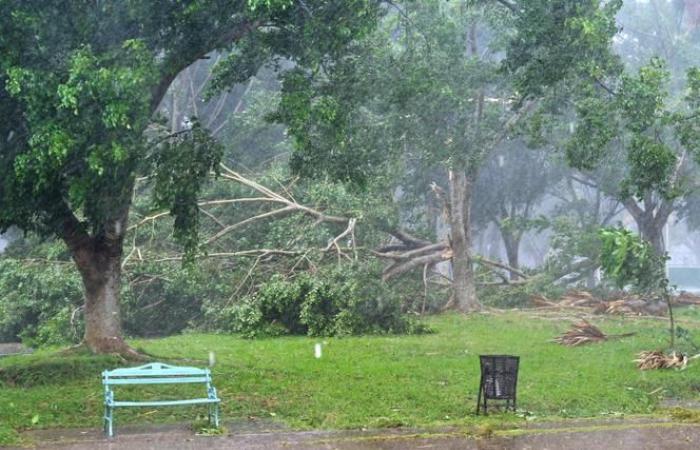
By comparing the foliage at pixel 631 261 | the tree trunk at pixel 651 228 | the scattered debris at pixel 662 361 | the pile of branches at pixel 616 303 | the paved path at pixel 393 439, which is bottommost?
the paved path at pixel 393 439

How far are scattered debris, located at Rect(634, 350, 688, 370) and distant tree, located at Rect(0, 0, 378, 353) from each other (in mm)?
6327

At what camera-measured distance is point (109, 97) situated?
420 inches

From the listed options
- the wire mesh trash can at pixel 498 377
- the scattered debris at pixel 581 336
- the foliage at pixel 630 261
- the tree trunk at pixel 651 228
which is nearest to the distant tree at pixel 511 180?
the tree trunk at pixel 651 228

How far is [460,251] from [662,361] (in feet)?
35.8

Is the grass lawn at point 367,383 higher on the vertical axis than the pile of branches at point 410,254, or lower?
lower

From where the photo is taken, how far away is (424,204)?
30500 millimetres

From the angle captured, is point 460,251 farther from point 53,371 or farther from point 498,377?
point 498,377

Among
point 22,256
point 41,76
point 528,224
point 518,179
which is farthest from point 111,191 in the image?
point 518,179

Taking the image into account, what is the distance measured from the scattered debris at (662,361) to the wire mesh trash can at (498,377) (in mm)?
4434

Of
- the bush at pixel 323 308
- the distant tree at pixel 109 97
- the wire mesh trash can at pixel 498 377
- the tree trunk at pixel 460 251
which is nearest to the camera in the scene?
the wire mesh trash can at pixel 498 377

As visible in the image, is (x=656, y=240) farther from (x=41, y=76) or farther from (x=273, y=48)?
(x=41, y=76)

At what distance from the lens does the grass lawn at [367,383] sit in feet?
34.8

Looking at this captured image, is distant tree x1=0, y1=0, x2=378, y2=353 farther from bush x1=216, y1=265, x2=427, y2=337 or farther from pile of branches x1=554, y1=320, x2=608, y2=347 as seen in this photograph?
pile of branches x1=554, y1=320, x2=608, y2=347

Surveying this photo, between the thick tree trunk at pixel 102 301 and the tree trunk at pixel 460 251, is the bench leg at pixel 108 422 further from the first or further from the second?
the tree trunk at pixel 460 251
